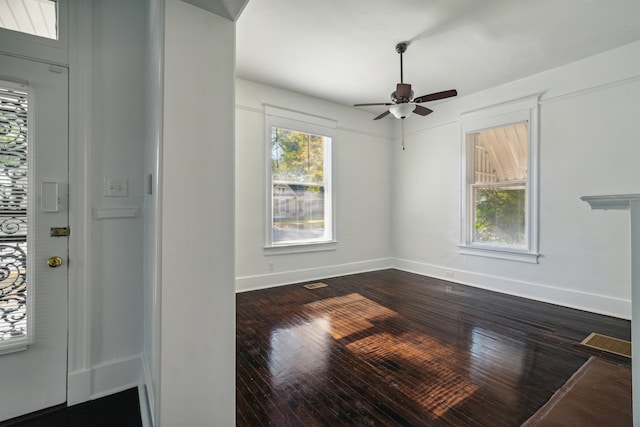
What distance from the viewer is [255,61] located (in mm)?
3516

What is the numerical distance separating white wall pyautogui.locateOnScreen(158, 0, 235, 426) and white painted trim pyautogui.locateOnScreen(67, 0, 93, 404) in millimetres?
996

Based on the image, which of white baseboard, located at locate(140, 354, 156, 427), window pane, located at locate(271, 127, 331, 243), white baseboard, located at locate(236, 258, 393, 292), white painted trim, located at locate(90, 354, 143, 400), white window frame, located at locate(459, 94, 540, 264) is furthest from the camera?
window pane, located at locate(271, 127, 331, 243)

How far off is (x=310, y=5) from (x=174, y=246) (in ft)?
7.93

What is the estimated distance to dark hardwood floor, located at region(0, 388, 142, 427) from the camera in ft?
5.18

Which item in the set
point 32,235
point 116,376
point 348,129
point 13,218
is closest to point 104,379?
point 116,376

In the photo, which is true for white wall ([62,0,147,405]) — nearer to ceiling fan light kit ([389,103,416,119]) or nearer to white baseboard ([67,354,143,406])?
white baseboard ([67,354,143,406])

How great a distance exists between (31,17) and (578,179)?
199 inches

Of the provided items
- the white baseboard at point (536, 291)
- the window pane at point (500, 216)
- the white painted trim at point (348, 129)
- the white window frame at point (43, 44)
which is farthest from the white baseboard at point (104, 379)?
the window pane at point (500, 216)

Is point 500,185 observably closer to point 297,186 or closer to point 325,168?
point 325,168

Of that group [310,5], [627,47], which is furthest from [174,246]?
[627,47]

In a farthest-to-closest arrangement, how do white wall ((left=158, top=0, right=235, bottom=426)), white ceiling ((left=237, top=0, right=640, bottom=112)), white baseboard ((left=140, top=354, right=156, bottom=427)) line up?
white ceiling ((left=237, top=0, right=640, bottom=112)) → white baseboard ((left=140, top=354, right=156, bottom=427)) → white wall ((left=158, top=0, right=235, bottom=426))

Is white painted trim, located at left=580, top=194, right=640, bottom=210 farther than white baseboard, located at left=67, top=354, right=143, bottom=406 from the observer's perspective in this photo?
No

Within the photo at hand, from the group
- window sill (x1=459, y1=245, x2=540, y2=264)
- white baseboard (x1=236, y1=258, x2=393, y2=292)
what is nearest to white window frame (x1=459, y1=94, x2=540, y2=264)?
window sill (x1=459, y1=245, x2=540, y2=264)

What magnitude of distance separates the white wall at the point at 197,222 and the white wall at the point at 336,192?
2.79m
